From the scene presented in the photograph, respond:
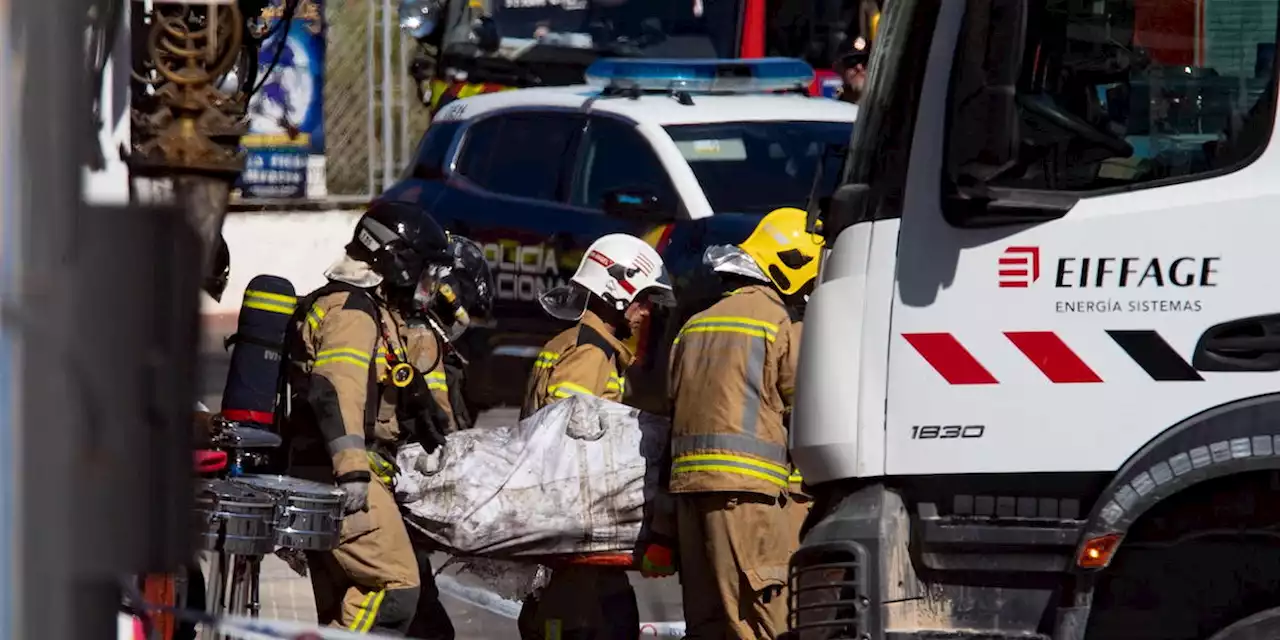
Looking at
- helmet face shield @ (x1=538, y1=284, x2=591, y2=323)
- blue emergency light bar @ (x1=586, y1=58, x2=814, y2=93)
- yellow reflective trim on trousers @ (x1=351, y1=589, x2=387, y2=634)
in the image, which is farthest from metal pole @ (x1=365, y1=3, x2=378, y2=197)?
yellow reflective trim on trousers @ (x1=351, y1=589, x2=387, y2=634)

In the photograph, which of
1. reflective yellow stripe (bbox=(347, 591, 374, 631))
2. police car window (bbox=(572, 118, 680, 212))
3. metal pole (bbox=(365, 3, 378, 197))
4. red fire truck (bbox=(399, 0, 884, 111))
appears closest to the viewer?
reflective yellow stripe (bbox=(347, 591, 374, 631))

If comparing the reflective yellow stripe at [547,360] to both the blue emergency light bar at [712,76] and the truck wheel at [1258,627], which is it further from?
the blue emergency light bar at [712,76]

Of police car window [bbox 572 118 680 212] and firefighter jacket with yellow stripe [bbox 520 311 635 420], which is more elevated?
police car window [bbox 572 118 680 212]

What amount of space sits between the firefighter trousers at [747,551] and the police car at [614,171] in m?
4.33

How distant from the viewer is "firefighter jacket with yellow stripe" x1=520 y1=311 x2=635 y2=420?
716 cm

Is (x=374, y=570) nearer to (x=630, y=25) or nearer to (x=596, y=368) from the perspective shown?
(x=596, y=368)

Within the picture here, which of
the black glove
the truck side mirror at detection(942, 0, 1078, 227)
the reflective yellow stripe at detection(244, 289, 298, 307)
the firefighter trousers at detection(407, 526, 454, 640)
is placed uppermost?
the truck side mirror at detection(942, 0, 1078, 227)

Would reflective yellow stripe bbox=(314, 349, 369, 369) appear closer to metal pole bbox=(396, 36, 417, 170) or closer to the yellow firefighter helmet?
the yellow firefighter helmet

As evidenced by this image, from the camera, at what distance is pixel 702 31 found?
15445 mm

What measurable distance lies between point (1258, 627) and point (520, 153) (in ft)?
27.6

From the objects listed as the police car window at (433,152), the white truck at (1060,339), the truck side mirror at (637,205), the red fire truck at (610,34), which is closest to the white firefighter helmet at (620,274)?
the white truck at (1060,339)

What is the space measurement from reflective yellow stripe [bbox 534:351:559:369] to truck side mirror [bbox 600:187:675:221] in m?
3.98

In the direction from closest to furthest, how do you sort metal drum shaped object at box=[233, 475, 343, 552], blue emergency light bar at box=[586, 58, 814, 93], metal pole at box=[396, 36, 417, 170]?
metal drum shaped object at box=[233, 475, 343, 552], blue emergency light bar at box=[586, 58, 814, 93], metal pole at box=[396, 36, 417, 170]

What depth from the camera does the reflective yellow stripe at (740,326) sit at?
630 centimetres
